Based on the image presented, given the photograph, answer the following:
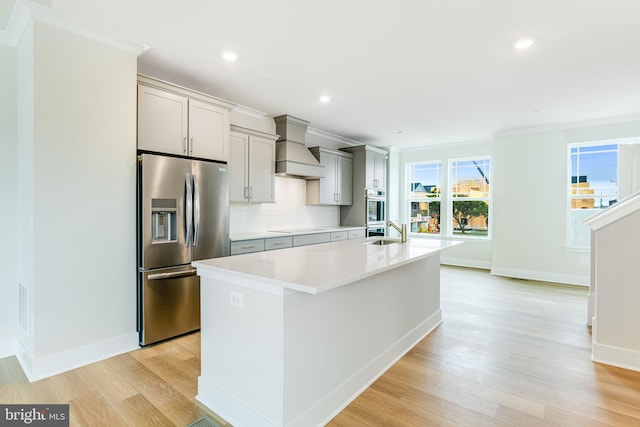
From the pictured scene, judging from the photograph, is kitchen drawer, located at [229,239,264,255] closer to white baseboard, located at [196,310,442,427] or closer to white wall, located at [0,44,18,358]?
white baseboard, located at [196,310,442,427]

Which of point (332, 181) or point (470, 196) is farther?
point (470, 196)

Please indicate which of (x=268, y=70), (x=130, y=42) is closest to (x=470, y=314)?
(x=268, y=70)

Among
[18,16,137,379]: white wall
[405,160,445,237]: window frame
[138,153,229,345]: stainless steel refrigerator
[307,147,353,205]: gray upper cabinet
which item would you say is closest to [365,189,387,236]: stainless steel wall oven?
[307,147,353,205]: gray upper cabinet

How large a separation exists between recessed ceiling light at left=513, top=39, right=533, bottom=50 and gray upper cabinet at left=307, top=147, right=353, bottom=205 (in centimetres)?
306

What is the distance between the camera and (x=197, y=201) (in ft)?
10.2

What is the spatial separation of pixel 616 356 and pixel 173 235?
3899 mm

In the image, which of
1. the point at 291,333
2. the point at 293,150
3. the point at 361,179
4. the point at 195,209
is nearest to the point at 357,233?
the point at 361,179

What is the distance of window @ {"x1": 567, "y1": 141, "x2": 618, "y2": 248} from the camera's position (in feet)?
16.8

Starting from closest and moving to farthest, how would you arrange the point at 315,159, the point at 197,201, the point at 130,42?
the point at 130,42
the point at 197,201
the point at 315,159

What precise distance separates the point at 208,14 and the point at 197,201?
159 centimetres

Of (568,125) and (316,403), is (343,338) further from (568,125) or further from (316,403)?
(568,125)

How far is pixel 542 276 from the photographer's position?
18.1ft

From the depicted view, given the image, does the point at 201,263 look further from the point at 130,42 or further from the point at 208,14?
the point at 130,42

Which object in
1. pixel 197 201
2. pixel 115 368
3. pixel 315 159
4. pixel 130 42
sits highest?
pixel 130 42
